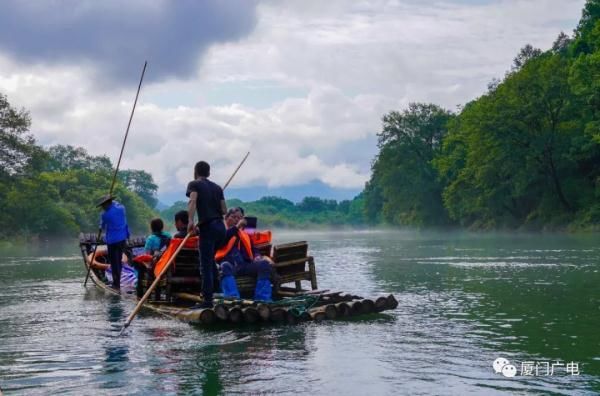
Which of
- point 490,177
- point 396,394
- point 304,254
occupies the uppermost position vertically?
point 490,177

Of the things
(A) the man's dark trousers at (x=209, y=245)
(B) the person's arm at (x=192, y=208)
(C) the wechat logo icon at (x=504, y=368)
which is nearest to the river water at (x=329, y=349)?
(C) the wechat logo icon at (x=504, y=368)

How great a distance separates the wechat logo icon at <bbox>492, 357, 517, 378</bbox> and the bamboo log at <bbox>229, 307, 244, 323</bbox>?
383 centimetres

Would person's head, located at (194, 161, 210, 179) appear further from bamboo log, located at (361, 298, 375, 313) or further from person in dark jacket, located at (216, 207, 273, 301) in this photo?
bamboo log, located at (361, 298, 375, 313)

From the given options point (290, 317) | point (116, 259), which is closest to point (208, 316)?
point (290, 317)

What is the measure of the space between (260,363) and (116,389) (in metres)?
1.66

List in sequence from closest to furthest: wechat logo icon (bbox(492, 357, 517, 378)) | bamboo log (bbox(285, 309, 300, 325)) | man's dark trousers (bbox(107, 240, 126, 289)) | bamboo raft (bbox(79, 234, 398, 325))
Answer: wechat logo icon (bbox(492, 357, 517, 378)), bamboo raft (bbox(79, 234, 398, 325)), bamboo log (bbox(285, 309, 300, 325)), man's dark trousers (bbox(107, 240, 126, 289))

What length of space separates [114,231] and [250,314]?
20.0ft

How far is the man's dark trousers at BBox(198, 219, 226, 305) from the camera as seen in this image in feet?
38.8

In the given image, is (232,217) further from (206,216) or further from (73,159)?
(73,159)

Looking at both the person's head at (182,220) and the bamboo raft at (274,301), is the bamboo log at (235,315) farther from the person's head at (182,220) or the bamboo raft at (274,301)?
the person's head at (182,220)

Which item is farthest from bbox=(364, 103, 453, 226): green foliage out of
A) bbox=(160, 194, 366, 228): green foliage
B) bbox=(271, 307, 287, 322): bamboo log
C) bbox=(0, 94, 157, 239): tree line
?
bbox=(271, 307, 287, 322): bamboo log

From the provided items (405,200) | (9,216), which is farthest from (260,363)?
(405,200)

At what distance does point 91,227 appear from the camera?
319 feet

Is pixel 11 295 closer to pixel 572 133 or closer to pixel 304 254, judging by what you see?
pixel 304 254
